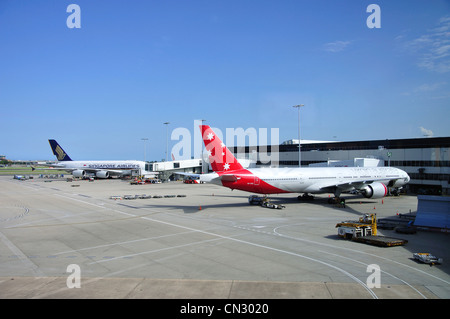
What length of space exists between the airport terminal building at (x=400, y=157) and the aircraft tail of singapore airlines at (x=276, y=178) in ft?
60.7

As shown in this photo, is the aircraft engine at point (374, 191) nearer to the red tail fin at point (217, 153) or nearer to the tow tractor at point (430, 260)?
the red tail fin at point (217, 153)

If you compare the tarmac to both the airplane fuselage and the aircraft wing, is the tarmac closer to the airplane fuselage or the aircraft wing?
the airplane fuselage

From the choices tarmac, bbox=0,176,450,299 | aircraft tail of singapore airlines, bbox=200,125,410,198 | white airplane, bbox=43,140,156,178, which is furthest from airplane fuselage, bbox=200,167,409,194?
white airplane, bbox=43,140,156,178

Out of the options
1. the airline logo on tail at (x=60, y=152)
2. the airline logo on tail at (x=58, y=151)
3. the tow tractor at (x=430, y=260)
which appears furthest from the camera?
the airline logo on tail at (x=60, y=152)

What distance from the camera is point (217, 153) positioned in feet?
127

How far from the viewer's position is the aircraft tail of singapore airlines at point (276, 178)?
3797 centimetres

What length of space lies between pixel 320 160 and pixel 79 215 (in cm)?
5773

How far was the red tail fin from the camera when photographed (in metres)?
38.0

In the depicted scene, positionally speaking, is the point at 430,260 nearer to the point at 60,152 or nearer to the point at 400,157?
the point at 400,157

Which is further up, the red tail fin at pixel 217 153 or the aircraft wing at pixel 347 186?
the red tail fin at pixel 217 153

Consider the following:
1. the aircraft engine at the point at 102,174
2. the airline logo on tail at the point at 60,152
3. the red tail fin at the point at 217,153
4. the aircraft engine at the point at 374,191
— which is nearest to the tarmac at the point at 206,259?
the red tail fin at the point at 217,153
